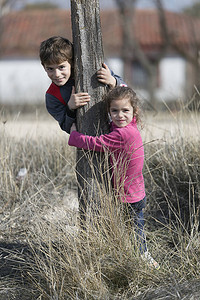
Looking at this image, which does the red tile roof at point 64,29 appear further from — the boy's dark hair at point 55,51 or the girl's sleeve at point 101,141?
the girl's sleeve at point 101,141

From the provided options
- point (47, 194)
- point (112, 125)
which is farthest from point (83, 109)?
point (47, 194)

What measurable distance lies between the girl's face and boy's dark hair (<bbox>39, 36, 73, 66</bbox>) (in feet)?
1.49

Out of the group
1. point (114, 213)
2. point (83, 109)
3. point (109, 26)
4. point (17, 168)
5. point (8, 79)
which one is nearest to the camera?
point (114, 213)

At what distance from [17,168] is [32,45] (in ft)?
47.6

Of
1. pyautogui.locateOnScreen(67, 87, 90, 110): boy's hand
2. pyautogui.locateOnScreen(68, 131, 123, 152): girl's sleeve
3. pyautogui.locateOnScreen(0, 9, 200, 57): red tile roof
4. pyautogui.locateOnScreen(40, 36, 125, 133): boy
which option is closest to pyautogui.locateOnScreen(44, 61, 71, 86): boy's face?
pyautogui.locateOnScreen(40, 36, 125, 133): boy

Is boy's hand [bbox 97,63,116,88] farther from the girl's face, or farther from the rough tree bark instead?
the girl's face

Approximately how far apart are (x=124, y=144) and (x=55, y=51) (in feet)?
2.49

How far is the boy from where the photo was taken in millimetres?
2820

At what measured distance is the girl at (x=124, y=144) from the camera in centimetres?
275

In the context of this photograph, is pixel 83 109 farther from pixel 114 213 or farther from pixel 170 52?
pixel 170 52

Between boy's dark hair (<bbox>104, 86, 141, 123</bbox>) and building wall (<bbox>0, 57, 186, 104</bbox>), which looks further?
building wall (<bbox>0, 57, 186, 104</bbox>)

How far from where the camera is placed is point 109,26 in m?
Result: 17.3

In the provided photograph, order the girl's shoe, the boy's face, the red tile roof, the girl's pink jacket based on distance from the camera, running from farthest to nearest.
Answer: the red tile roof < the boy's face < the girl's pink jacket < the girl's shoe

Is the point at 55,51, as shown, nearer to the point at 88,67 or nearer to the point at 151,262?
the point at 88,67
